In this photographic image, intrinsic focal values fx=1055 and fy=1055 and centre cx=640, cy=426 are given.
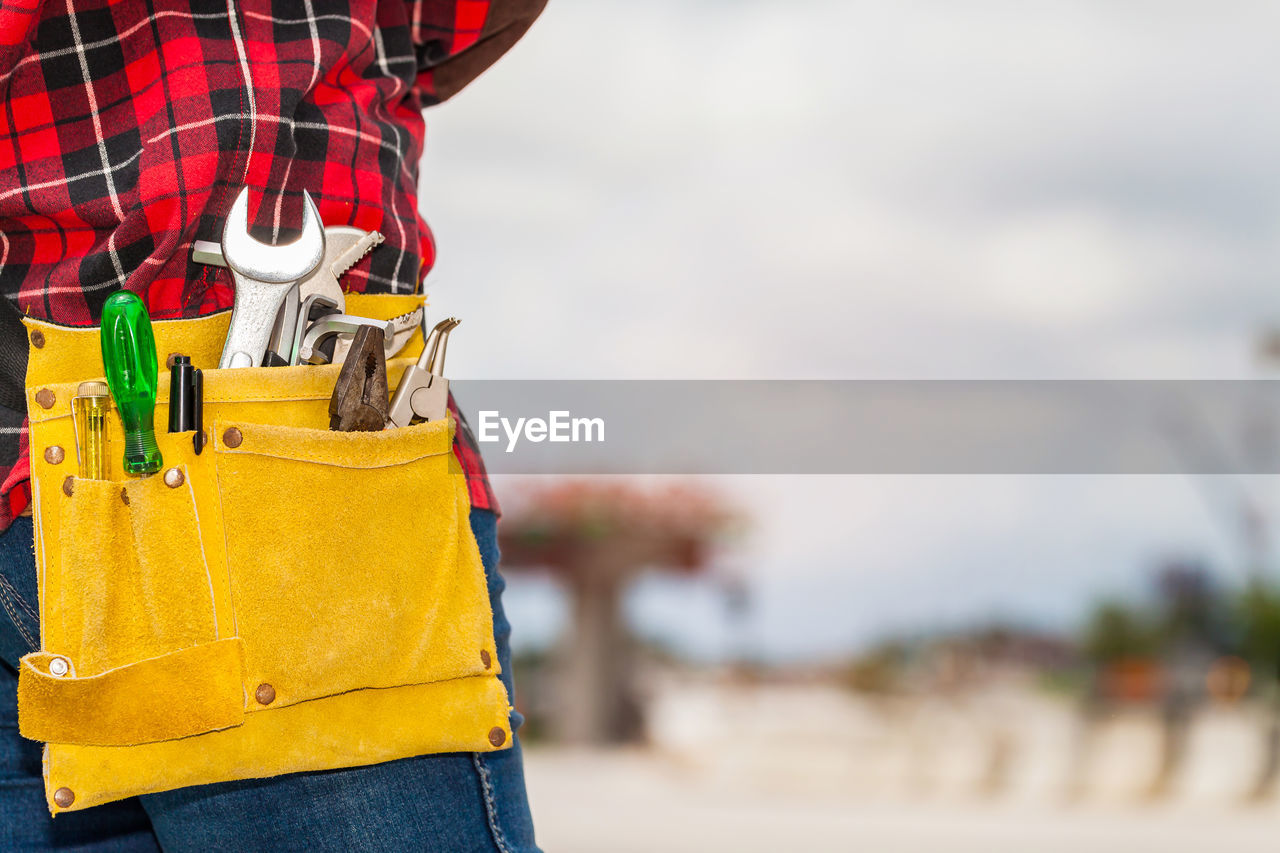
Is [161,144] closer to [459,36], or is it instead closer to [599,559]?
[459,36]

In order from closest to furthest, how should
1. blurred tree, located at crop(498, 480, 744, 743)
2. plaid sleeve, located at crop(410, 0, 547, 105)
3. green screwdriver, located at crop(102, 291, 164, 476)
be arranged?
green screwdriver, located at crop(102, 291, 164, 476)
plaid sleeve, located at crop(410, 0, 547, 105)
blurred tree, located at crop(498, 480, 744, 743)

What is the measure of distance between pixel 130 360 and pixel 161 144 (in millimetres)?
148

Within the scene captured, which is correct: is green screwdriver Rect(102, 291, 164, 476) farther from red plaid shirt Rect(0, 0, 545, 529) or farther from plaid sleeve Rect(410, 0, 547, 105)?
plaid sleeve Rect(410, 0, 547, 105)

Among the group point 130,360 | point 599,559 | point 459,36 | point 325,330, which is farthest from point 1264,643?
point 130,360

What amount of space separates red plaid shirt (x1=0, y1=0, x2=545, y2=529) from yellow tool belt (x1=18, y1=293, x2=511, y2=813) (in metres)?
0.05

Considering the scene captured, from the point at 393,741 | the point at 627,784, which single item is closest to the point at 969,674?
the point at 627,784

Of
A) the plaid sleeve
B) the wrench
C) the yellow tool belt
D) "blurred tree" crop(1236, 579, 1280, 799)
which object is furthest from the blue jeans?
Answer: "blurred tree" crop(1236, 579, 1280, 799)

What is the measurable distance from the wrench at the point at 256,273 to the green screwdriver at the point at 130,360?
0.20 ft

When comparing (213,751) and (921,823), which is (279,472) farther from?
(921,823)

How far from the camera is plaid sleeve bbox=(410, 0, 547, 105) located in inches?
30.4

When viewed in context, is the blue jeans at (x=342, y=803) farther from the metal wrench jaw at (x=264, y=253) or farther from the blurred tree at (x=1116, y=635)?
the blurred tree at (x=1116, y=635)

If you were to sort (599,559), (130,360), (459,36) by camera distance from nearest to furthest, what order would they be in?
(130,360) → (459,36) → (599,559)

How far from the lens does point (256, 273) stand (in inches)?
22.5

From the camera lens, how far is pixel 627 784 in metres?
3.53
